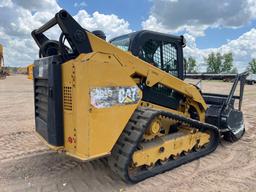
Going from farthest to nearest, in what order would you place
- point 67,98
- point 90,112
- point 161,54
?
point 161,54
point 67,98
point 90,112

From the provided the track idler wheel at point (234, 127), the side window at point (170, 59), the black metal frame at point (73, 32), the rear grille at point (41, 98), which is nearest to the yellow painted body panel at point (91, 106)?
the black metal frame at point (73, 32)

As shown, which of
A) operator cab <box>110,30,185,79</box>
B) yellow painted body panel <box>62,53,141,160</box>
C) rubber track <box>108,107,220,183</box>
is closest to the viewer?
yellow painted body panel <box>62,53,141,160</box>

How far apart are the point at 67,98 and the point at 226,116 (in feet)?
12.0

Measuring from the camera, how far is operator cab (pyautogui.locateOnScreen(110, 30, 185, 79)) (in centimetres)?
470

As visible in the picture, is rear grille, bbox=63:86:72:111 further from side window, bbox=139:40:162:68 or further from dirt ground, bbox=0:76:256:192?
side window, bbox=139:40:162:68

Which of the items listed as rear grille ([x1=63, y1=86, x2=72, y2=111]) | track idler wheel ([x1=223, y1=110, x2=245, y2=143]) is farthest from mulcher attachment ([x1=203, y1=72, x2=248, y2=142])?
rear grille ([x1=63, y1=86, x2=72, y2=111])

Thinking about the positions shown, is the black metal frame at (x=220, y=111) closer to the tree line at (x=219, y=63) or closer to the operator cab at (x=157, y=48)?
the operator cab at (x=157, y=48)

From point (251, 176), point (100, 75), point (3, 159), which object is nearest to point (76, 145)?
point (100, 75)

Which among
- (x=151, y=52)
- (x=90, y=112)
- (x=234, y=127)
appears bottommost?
(x=234, y=127)

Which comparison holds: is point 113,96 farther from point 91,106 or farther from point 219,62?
point 219,62

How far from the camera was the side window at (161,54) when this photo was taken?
4.86 metres

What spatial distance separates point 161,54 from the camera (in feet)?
16.7

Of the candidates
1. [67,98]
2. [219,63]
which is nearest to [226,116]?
[67,98]

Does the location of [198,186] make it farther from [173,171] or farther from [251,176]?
[251,176]
